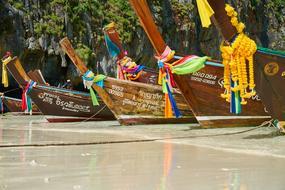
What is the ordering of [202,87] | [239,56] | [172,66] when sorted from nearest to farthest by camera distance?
[239,56] < [172,66] < [202,87]

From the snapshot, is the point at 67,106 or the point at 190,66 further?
the point at 67,106

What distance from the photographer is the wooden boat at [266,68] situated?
8086 mm

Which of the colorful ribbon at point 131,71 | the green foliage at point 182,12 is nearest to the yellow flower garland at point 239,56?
the colorful ribbon at point 131,71

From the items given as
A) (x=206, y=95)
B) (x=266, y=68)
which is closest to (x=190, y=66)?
(x=206, y=95)

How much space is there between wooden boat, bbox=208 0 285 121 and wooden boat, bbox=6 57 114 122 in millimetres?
6539

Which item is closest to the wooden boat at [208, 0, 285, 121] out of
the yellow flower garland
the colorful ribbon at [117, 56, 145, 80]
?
the yellow flower garland

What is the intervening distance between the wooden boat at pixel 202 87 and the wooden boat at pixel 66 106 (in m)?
4.31

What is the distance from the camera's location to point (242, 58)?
8.00 metres

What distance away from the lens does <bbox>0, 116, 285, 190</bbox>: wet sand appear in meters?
4.04

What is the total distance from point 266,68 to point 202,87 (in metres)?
2.34

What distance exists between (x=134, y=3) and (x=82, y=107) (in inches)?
187

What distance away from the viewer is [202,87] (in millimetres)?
10328

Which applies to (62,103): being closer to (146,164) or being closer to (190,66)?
(190,66)

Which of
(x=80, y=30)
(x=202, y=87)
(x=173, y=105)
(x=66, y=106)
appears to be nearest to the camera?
(x=202, y=87)
